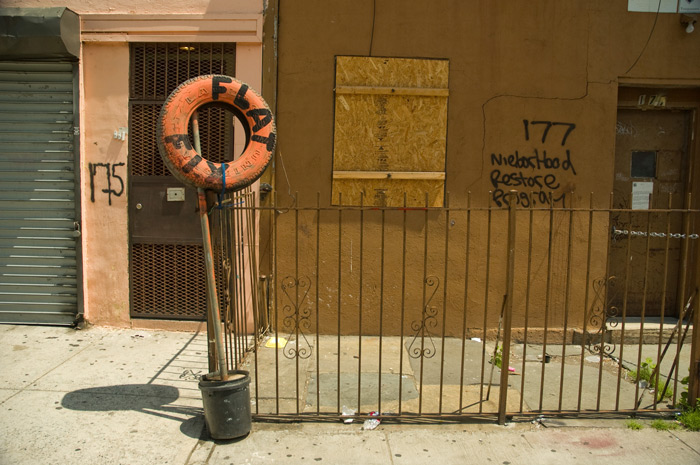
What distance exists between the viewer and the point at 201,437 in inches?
158

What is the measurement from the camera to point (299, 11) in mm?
6105

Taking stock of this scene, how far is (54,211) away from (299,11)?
12.1 feet

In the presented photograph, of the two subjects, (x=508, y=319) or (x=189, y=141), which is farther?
(x=508, y=319)

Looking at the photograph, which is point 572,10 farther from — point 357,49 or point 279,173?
point 279,173

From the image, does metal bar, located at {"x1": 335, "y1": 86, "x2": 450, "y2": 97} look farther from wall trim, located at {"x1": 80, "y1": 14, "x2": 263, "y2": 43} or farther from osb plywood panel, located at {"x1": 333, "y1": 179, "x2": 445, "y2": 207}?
wall trim, located at {"x1": 80, "y1": 14, "x2": 263, "y2": 43}

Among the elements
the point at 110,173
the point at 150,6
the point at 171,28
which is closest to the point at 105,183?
the point at 110,173

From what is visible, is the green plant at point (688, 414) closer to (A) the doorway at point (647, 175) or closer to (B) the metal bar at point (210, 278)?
(A) the doorway at point (647, 175)

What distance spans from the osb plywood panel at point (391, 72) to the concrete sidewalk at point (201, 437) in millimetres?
3668

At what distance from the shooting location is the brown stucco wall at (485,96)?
20.1 feet

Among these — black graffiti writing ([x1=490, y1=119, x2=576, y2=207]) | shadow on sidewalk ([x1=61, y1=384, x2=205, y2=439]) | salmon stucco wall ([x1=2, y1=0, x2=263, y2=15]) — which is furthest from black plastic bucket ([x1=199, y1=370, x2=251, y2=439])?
salmon stucco wall ([x1=2, y1=0, x2=263, y2=15])

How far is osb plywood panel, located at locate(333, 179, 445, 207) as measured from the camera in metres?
6.19

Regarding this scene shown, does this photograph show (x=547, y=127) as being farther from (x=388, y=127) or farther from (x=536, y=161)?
(x=388, y=127)

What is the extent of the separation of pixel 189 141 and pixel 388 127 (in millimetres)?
2846

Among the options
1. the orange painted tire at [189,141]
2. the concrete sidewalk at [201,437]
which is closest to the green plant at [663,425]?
the concrete sidewalk at [201,437]
